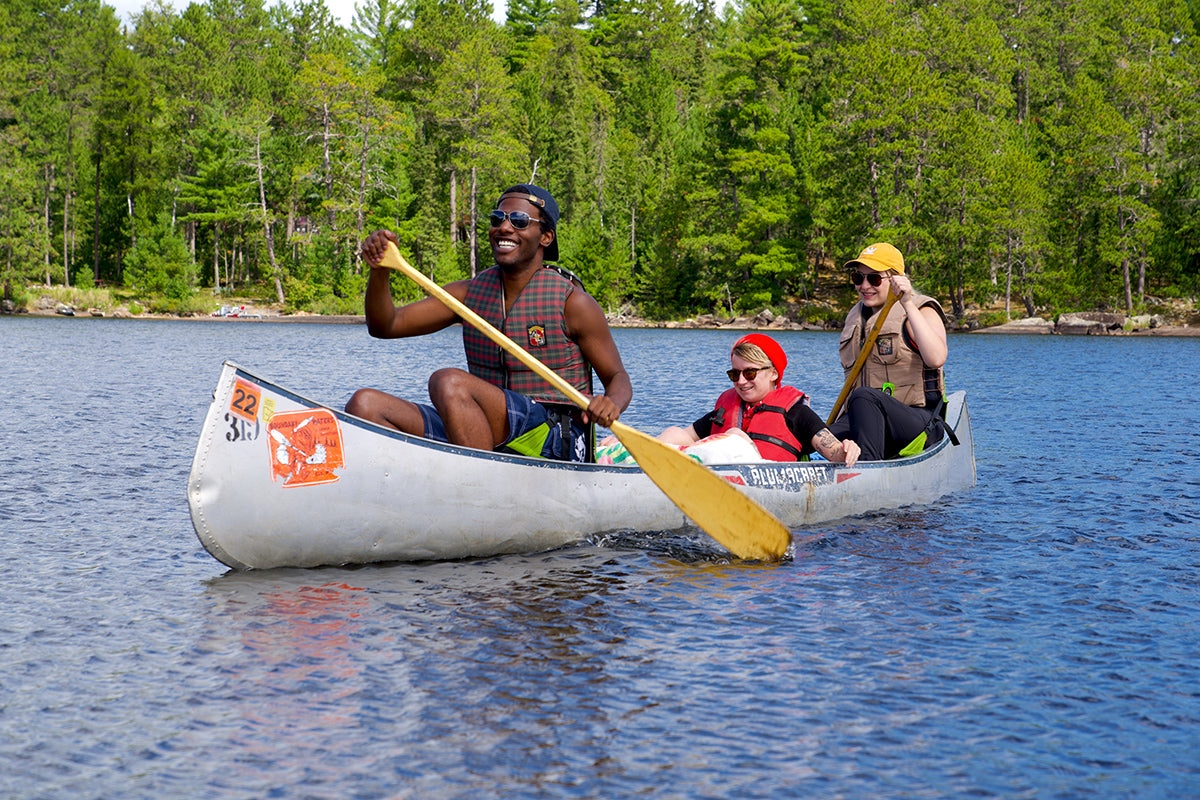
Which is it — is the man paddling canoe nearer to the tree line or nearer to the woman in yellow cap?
the woman in yellow cap

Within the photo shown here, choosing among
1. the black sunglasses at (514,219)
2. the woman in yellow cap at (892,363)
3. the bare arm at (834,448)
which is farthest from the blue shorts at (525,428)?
the woman in yellow cap at (892,363)

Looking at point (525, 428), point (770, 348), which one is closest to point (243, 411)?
point (525, 428)

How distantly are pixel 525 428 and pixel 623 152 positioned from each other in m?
57.4

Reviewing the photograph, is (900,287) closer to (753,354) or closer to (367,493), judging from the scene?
(753,354)

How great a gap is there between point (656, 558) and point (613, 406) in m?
1.26

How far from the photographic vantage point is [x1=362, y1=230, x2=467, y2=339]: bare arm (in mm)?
5680

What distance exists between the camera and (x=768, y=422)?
7258 millimetres

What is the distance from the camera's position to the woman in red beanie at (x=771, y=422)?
7.09m

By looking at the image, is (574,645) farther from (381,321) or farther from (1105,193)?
(1105,193)

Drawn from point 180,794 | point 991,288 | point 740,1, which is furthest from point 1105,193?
point 180,794

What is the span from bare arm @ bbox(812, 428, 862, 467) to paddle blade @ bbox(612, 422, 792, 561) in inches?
33.1

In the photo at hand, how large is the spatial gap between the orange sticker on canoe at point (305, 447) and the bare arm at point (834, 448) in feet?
10.2

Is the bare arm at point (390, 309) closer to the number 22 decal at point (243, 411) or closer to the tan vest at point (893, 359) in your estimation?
the number 22 decal at point (243, 411)

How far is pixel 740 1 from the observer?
259 feet
